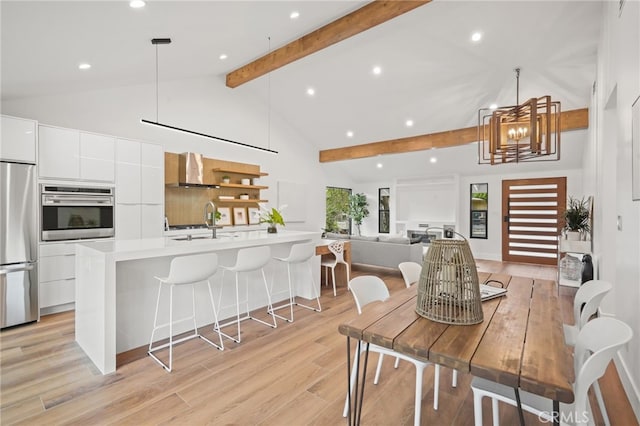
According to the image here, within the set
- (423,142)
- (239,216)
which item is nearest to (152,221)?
(239,216)

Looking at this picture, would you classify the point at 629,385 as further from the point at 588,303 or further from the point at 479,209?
the point at 479,209

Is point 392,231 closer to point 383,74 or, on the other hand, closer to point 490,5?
point 383,74

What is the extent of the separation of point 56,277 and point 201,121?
3369 mm

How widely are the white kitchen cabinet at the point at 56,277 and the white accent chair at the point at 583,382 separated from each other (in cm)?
460

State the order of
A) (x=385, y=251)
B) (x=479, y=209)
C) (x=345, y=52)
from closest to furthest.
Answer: (x=345, y=52) < (x=385, y=251) < (x=479, y=209)

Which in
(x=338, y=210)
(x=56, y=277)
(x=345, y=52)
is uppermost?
(x=345, y=52)

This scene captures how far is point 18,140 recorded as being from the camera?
3.48 meters

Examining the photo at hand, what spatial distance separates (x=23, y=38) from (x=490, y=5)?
4677mm

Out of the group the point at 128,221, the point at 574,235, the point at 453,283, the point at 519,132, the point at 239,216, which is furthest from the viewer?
the point at 239,216

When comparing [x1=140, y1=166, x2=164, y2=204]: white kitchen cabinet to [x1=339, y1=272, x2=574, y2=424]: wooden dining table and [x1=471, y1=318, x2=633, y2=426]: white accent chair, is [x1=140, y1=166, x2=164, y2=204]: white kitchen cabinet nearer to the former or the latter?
[x1=339, y1=272, x2=574, y2=424]: wooden dining table

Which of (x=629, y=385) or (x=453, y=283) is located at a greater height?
(x=453, y=283)

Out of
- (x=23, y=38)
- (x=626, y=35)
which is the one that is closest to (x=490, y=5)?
(x=626, y=35)

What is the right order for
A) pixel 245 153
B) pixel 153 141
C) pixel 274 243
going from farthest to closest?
pixel 245 153
pixel 153 141
pixel 274 243

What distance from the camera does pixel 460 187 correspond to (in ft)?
28.6
